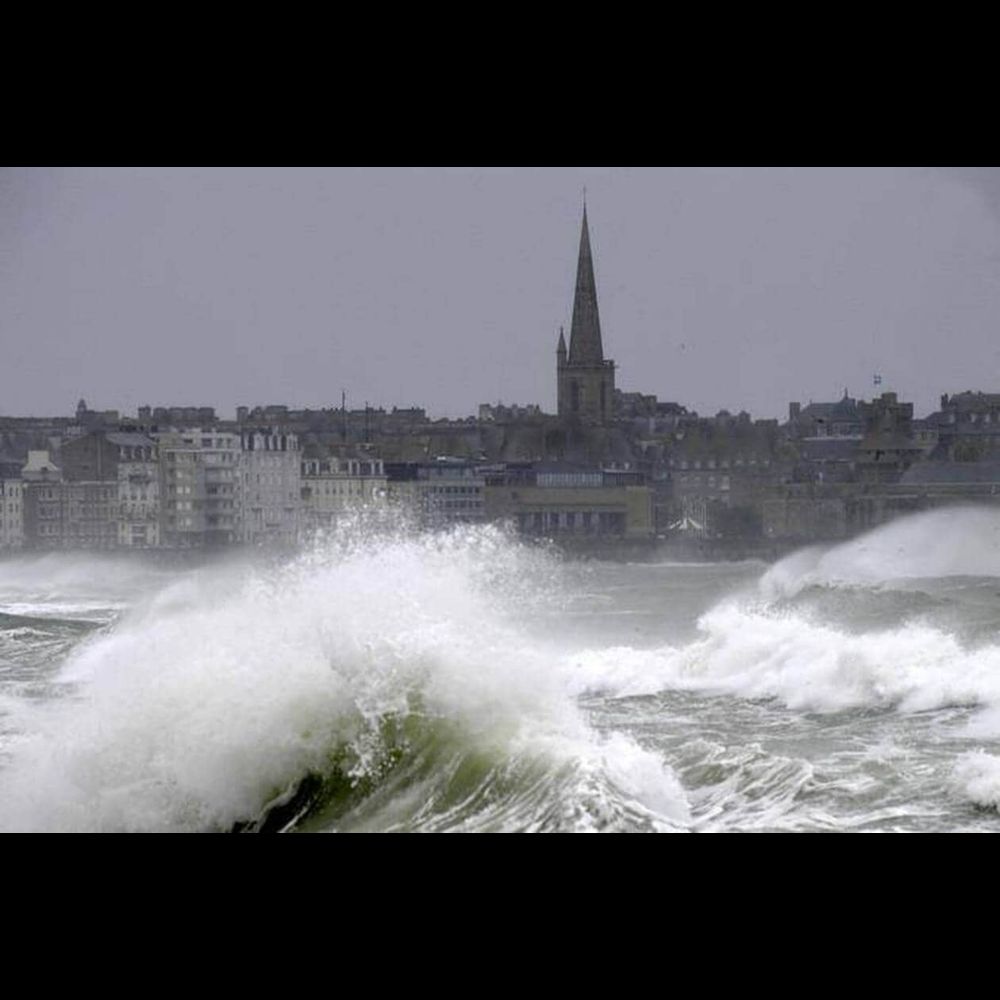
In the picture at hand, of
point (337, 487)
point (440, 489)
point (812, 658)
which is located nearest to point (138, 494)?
point (337, 487)

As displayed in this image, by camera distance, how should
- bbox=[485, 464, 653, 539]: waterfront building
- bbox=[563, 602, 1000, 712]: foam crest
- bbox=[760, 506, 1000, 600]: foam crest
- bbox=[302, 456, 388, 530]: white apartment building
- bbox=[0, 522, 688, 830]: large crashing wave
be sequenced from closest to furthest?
bbox=[0, 522, 688, 830]: large crashing wave → bbox=[563, 602, 1000, 712]: foam crest → bbox=[302, 456, 388, 530]: white apartment building → bbox=[485, 464, 653, 539]: waterfront building → bbox=[760, 506, 1000, 600]: foam crest

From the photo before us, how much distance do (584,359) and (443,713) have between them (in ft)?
8.81

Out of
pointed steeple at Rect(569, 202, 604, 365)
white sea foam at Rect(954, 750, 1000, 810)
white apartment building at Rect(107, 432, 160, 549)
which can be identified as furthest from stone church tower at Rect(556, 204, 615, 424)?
white sea foam at Rect(954, 750, 1000, 810)

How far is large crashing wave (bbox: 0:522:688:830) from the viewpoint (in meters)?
4.28

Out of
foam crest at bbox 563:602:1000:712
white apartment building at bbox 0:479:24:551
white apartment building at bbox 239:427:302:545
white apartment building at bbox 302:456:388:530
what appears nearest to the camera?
foam crest at bbox 563:602:1000:712

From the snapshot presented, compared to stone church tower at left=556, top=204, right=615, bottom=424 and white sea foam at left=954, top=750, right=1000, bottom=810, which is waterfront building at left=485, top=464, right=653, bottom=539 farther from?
white sea foam at left=954, top=750, right=1000, bottom=810

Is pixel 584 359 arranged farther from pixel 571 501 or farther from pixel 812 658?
pixel 571 501

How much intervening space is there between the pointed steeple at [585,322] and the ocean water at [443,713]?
37.3 inches

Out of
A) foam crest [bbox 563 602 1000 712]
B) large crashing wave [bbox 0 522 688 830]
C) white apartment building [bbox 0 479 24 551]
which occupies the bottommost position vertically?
foam crest [bbox 563 602 1000 712]

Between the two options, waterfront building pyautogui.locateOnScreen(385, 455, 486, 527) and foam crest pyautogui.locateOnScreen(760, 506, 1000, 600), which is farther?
foam crest pyautogui.locateOnScreen(760, 506, 1000, 600)
